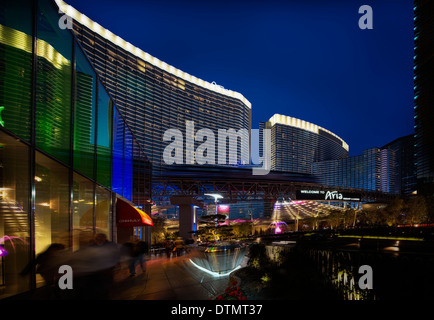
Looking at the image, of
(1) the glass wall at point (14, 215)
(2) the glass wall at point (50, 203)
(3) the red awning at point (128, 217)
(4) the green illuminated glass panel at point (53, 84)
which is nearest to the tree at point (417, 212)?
(3) the red awning at point (128, 217)

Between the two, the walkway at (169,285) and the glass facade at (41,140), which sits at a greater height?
the glass facade at (41,140)

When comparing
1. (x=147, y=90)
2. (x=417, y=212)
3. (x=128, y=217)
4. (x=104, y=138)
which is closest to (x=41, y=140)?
(x=104, y=138)

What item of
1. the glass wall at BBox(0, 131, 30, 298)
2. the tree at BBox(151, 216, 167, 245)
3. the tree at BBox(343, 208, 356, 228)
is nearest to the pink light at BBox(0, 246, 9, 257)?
the glass wall at BBox(0, 131, 30, 298)

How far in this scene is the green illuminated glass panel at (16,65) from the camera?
4.77 metres

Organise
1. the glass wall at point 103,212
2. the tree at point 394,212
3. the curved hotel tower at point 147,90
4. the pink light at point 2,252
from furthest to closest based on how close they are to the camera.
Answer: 1. the curved hotel tower at point 147,90
2. the tree at point 394,212
3. the glass wall at point 103,212
4. the pink light at point 2,252

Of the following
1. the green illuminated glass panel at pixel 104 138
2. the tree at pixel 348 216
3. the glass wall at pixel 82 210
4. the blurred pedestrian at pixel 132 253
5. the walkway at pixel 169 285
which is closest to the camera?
the walkway at pixel 169 285

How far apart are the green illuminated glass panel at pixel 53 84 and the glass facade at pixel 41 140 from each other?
2 cm

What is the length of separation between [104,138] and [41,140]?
5954 mm

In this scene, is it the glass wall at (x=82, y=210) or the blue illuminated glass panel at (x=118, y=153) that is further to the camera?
the blue illuminated glass panel at (x=118, y=153)

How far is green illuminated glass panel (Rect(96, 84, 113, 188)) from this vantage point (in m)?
10.9

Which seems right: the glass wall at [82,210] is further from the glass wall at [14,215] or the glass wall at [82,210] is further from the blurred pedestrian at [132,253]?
the glass wall at [14,215]

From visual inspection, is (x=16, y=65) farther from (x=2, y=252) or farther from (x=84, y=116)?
(x=84, y=116)
